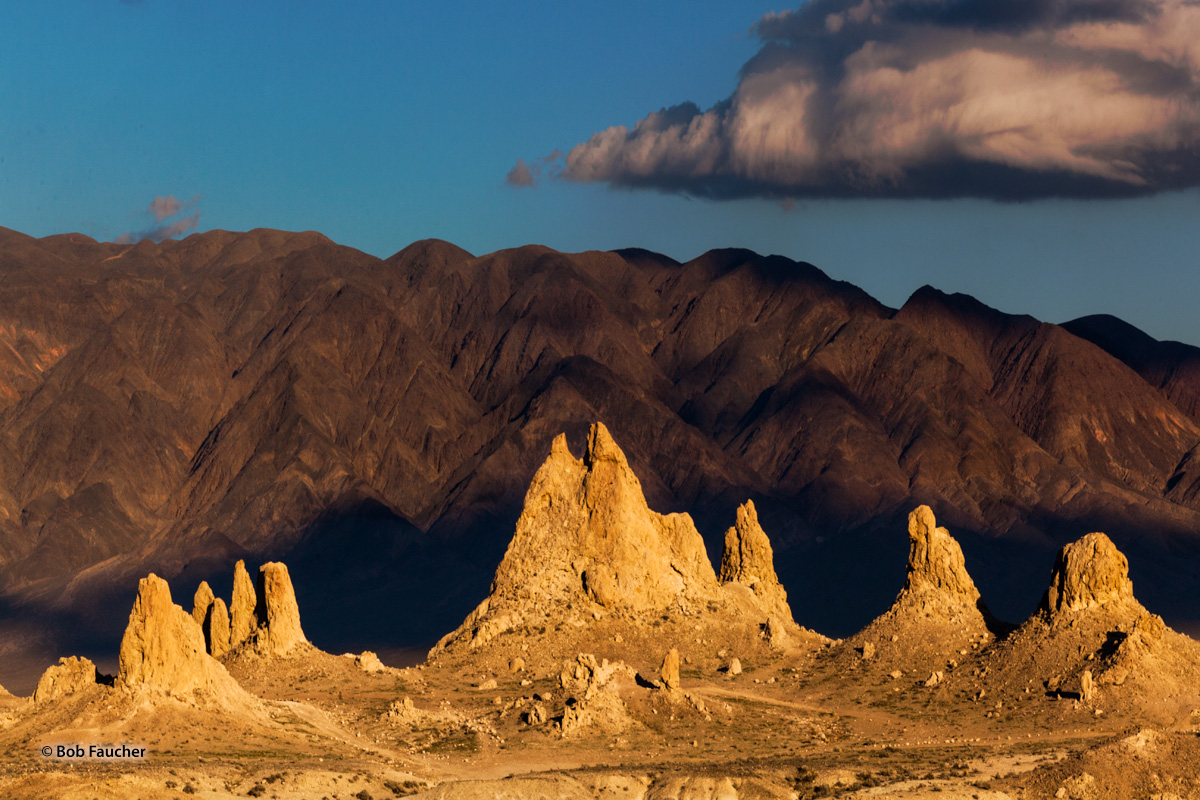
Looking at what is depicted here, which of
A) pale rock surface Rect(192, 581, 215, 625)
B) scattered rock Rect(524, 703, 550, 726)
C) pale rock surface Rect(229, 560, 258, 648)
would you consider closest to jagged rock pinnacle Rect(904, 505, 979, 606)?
scattered rock Rect(524, 703, 550, 726)

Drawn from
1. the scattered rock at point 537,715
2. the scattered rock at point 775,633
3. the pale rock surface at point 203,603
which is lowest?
the scattered rock at point 537,715

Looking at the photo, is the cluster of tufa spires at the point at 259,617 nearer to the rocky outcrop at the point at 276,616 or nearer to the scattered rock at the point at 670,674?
the rocky outcrop at the point at 276,616

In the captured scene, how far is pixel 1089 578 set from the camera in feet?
329

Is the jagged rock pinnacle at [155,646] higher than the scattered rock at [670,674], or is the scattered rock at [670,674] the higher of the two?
the jagged rock pinnacle at [155,646]

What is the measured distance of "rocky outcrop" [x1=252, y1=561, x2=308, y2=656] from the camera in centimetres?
10944

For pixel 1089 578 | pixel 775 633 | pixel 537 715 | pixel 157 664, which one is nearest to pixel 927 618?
pixel 775 633

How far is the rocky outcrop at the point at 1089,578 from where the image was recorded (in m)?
100

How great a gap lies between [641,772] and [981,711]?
1018 inches

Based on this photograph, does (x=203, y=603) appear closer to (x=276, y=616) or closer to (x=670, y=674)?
(x=276, y=616)

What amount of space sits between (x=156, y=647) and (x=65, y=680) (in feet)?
20.2

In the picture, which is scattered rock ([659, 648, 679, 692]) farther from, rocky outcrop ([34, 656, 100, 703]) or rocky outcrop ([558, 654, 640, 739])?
rocky outcrop ([34, 656, 100, 703])

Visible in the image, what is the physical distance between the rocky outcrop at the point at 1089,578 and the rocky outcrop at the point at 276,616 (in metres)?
44.9

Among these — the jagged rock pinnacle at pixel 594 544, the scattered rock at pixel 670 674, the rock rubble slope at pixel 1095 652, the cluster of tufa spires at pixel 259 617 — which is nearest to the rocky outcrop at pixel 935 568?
the rock rubble slope at pixel 1095 652

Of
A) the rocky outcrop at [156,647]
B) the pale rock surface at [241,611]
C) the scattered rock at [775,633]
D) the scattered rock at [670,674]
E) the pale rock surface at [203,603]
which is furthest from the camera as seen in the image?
the scattered rock at [775,633]
